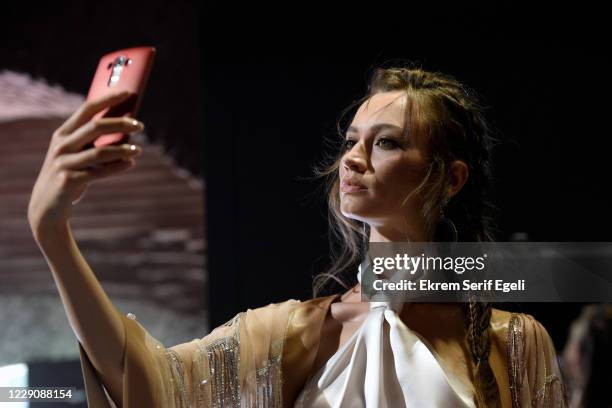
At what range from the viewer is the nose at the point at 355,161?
4.40 feet

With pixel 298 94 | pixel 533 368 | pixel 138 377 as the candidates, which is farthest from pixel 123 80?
pixel 533 368

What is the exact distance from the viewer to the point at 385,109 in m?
1.38

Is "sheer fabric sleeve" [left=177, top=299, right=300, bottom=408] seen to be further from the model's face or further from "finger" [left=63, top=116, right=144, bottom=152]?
"finger" [left=63, top=116, right=144, bottom=152]

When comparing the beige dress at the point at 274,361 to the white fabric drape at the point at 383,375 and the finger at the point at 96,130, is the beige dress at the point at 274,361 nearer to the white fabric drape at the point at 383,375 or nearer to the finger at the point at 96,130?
the white fabric drape at the point at 383,375

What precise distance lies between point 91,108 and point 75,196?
3.9 inches

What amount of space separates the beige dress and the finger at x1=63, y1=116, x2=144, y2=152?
282mm

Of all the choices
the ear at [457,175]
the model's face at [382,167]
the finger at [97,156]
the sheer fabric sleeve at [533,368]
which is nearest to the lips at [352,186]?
the model's face at [382,167]

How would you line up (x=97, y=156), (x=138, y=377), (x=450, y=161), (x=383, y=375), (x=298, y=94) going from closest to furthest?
1. (x=97, y=156)
2. (x=138, y=377)
3. (x=383, y=375)
4. (x=450, y=161)
5. (x=298, y=94)

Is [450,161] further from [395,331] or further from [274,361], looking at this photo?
[274,361]

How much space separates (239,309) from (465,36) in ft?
2.11

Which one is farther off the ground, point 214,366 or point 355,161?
point 355,161

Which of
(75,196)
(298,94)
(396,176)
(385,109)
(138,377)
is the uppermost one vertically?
(298,94)

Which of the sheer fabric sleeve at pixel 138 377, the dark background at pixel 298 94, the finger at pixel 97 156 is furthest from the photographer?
the dark background at pixel 298 94

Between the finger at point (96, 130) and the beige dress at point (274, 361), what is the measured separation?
28 centimetres
